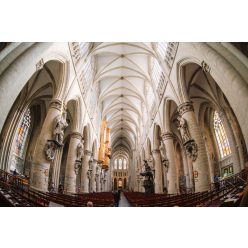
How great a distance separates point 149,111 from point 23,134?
485 inches

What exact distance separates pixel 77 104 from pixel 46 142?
5.48 m

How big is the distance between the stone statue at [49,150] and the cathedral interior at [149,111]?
0.04m

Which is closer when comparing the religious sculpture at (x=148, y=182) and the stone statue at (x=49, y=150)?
the stone statue at (x=49, y=150)

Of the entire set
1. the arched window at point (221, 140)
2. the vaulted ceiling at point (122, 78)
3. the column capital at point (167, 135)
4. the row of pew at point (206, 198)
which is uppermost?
the vaulted ceiling at point (122, 78)

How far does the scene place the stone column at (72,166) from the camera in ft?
36.2

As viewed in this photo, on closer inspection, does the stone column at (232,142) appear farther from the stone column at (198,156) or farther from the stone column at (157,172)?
the stone column at (157,172)

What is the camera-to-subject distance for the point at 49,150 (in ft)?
24.5

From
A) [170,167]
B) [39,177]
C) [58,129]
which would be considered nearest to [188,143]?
[170,167]

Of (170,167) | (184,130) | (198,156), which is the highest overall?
(184,130)

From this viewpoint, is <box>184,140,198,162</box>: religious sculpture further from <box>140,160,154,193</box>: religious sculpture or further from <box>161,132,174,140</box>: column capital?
<box>140,160,154,193</box>: religious sculpture

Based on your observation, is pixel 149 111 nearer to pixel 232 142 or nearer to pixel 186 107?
pixel 186 107

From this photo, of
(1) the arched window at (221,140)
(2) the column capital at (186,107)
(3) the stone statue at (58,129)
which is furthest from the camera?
(2) the column capital at (186,107)

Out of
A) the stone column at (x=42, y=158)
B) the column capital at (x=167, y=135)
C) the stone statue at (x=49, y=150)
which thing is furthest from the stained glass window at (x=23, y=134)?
the column capital at (x=167, y=135)

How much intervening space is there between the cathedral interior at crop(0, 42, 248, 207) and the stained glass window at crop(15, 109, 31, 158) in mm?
61
